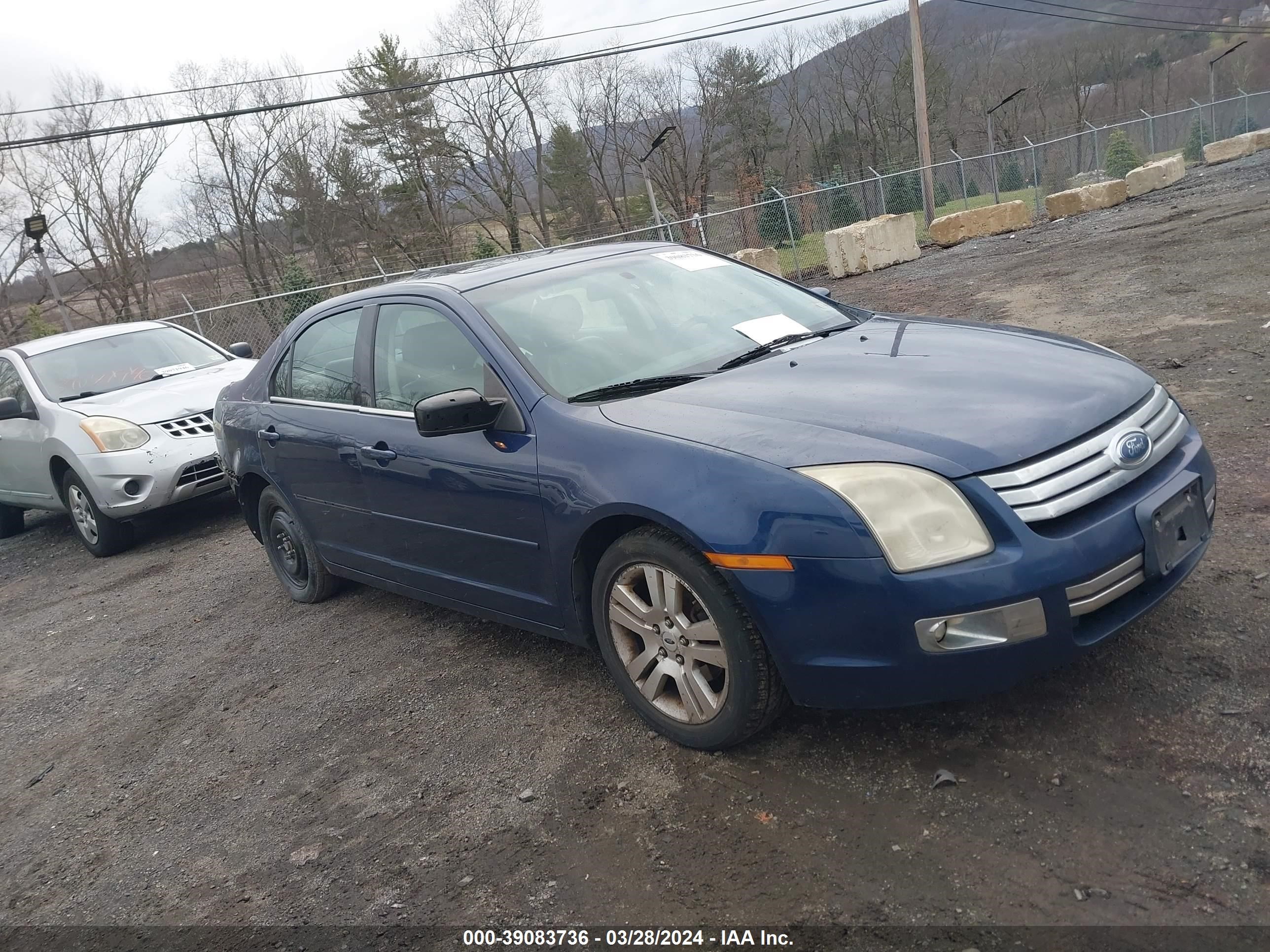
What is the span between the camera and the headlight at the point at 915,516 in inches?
96.4

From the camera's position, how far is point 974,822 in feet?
8.13

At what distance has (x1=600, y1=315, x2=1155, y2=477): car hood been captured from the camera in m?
2.59

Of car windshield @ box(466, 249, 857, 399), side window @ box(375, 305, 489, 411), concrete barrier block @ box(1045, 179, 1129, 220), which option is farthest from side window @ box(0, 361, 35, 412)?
concrete barrier block @ box(1045, 179, 1129, 220)

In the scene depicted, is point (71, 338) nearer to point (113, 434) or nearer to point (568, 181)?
point (113, 434)

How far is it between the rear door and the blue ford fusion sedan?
0.03 metres

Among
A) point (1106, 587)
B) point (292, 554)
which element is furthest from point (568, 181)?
point (1106, 587)

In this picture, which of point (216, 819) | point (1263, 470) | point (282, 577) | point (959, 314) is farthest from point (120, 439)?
point (959, 314)

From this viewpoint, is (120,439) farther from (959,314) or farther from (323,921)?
(959,314)

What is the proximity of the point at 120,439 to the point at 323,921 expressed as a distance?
18.7 ft

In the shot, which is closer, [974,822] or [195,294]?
[974,822]

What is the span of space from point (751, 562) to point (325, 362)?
280 centimetres

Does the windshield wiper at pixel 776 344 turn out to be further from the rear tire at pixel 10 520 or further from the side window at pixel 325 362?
the rear tire at pixel 10 520

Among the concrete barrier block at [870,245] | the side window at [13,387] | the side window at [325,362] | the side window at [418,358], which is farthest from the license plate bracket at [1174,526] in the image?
the concrete barrier block at [870,245]

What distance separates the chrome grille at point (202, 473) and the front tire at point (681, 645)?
17.1 feet
